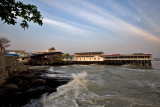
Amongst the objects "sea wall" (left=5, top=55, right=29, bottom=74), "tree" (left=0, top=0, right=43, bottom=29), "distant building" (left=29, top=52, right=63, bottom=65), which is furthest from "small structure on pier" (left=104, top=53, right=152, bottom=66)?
"tree" (left=0, top=0, right=43, bottom=29)

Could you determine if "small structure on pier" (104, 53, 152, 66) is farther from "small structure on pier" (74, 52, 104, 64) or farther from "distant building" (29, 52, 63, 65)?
"distant building" (29, 52, 63, 65)

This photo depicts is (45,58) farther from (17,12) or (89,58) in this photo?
(17,12)

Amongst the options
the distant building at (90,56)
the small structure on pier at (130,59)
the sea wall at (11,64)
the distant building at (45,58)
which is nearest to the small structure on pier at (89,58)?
the distant building at (90,56)

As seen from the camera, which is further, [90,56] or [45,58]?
Result: [90,56]

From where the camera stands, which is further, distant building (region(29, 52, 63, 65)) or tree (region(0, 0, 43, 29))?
distant building (region(29, 52, 63, 65))

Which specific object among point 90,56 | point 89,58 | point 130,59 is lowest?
point 130,59

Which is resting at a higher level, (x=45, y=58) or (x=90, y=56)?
(x=90, y=56)

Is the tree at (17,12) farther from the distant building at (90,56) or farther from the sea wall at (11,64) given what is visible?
the distant building at (90,56)

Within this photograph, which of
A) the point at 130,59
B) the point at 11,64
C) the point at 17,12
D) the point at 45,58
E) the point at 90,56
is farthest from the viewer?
the point at 90,56

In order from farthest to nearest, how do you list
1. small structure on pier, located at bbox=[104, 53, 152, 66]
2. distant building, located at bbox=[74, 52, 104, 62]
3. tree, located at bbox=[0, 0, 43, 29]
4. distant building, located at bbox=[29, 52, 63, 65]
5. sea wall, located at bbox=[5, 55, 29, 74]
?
1. distant building, located at bbox=[74, 52, 104, 62]
2. distant building, located at bbox=[29, 52, 63, 65]
3. small structure on pier, located at bbox=[104, 53, 152, 66]
4. sea wall, located at bbox=[5, 55, 29, 74]
5. tree, located at bbox=[0, 0, 43, 29]

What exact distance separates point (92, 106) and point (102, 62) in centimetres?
4303

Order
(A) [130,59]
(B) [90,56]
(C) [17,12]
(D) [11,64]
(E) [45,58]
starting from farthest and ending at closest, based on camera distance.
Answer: (B) [90,56] < (E) [45,58] < (A) [130,59] < (D) [11,64] < (C) [17,12]

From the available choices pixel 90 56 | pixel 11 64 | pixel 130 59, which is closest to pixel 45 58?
pixel 90 56

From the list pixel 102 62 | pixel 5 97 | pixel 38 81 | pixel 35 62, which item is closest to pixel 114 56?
pixel 102 62
